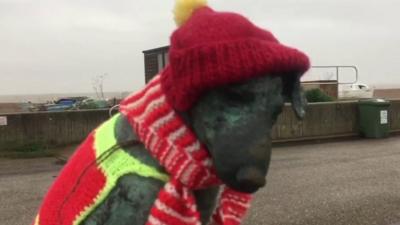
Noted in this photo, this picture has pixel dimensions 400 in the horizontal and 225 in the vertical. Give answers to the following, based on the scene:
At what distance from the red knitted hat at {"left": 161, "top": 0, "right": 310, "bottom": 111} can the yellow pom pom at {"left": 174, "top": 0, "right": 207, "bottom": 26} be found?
41mm

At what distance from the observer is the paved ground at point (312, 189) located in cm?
729

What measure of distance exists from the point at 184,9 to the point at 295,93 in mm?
428

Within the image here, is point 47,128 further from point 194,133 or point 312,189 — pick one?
point 194,133

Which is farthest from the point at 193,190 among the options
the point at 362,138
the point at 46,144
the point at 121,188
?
the point at 362,138

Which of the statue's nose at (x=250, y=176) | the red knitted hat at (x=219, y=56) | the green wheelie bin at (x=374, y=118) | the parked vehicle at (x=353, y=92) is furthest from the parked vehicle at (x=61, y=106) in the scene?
the statue's nose at (x=250, y=176)

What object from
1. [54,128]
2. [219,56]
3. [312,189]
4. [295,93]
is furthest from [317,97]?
[219,56]

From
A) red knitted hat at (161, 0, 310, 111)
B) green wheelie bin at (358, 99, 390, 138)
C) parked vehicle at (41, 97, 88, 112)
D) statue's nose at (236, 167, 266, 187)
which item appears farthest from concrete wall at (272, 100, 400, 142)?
statue's nose at (236, 167, 266, 187)

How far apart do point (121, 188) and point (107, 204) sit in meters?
0.07

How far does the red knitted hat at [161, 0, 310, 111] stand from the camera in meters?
1.52

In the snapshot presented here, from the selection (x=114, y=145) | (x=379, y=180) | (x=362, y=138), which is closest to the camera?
(x=114, y=145)

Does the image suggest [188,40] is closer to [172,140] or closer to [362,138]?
[172,140]

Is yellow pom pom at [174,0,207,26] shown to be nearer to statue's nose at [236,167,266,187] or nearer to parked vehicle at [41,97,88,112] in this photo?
statue's nose at [236,167,266,187]

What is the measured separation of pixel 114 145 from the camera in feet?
5.90

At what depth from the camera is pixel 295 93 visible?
1.70 m
